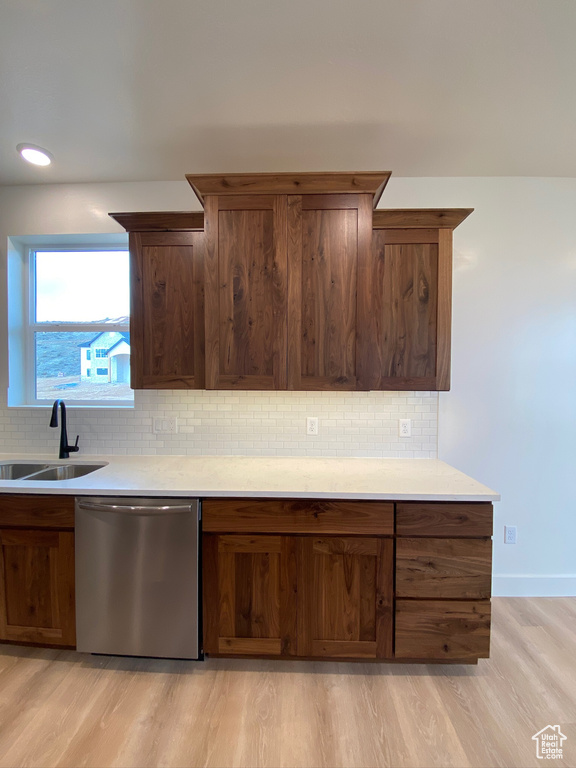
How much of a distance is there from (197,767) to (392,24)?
9.19 feet

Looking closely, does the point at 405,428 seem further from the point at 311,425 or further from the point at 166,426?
the point at 166,426

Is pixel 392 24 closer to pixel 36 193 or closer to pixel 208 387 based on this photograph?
pixel 208 387

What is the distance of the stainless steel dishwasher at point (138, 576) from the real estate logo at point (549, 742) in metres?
1.43

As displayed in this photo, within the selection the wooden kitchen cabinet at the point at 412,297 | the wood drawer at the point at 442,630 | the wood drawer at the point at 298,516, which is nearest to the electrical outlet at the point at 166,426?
the wood drawer at the point at 298,516

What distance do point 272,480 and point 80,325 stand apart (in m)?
1.85

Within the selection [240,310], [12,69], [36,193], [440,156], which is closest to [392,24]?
[440,156]

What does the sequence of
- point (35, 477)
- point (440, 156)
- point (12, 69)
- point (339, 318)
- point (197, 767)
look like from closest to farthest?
point (197, 767) → point (12, 69) → point (339, 318) → point (440, 156) → point (35, 477)

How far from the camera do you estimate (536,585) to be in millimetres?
2344

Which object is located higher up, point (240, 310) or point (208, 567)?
point (240, 310)

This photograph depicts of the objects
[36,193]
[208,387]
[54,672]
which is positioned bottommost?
[54,672]

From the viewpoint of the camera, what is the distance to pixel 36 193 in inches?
95.1

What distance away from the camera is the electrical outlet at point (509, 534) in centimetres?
235

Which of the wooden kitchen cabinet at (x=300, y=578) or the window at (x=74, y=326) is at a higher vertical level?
the window at (x=74, y=326)

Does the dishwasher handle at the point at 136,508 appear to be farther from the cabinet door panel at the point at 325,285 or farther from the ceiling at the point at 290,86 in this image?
the ceiling at the point at 290,86
